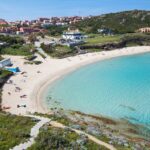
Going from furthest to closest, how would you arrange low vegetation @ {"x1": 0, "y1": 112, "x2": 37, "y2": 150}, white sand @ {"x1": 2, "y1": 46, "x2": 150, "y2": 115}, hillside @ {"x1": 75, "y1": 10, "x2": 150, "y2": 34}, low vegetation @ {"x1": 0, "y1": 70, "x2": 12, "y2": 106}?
1. hillside @ {"x1": 75, "y1": 10, "x2": 150, "y2": 34}
2. low vegetation @ {"x1": 0, "y1": 70, "x2": 12, "y2": 106}
3. white sand @ {"x1": 2, "y1": 46, "x2": 150, "y2": 115}
4. low vegetation @ {"x1": 0, "y1": 112, "x2": 37, "y2": 150}

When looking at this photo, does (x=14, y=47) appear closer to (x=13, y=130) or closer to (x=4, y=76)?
(x=4, y=76)

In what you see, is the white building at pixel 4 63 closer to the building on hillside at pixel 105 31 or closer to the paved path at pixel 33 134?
the paved path at pixel 33 134

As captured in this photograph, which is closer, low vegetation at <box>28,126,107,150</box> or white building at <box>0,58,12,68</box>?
low vegetation at <box>28,126,107,150</box>

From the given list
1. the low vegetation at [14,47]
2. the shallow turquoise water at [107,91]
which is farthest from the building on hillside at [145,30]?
the shallow turquoise water at [107,91]

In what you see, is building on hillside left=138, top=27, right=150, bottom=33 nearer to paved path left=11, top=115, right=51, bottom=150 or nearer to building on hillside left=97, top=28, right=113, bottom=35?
building on hillside left=97, top=28, right=113, bottom=35

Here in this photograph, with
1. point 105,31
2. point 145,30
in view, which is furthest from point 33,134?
point 145,30

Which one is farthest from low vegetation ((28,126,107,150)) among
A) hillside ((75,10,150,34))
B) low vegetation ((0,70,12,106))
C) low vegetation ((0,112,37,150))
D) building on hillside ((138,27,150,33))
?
building on hillside ((138,27,150,33))

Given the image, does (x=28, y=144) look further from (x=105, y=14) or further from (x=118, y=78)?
(x=105, y=14)
